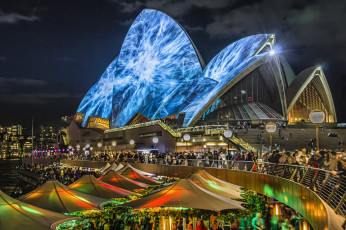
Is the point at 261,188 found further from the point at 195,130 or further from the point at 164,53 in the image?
the point at 164,53

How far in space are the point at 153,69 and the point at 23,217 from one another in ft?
179

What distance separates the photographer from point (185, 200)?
966cm

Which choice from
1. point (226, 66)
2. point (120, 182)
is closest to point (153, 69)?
point (226, 66)

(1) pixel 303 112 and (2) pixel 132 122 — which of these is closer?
(1) pixel 303 112

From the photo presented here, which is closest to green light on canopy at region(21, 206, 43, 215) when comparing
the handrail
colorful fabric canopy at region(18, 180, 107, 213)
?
colorful fabric canopy at region(18, 180, 107, 213)

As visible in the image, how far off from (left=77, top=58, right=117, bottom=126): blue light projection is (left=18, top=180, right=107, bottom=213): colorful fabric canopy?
59959 millimetres

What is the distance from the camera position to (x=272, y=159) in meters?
13.7

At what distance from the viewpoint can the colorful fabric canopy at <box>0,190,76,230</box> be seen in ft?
21.6

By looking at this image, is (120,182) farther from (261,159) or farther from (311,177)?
(311,177)

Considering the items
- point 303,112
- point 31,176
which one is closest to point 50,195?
point 31,176

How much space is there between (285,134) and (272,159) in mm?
18742

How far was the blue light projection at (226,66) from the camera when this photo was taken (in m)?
42.2

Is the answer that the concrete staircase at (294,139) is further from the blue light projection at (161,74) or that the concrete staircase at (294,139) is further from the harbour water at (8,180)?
the harbour water at (8,180)

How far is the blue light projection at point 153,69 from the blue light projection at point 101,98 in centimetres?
348
